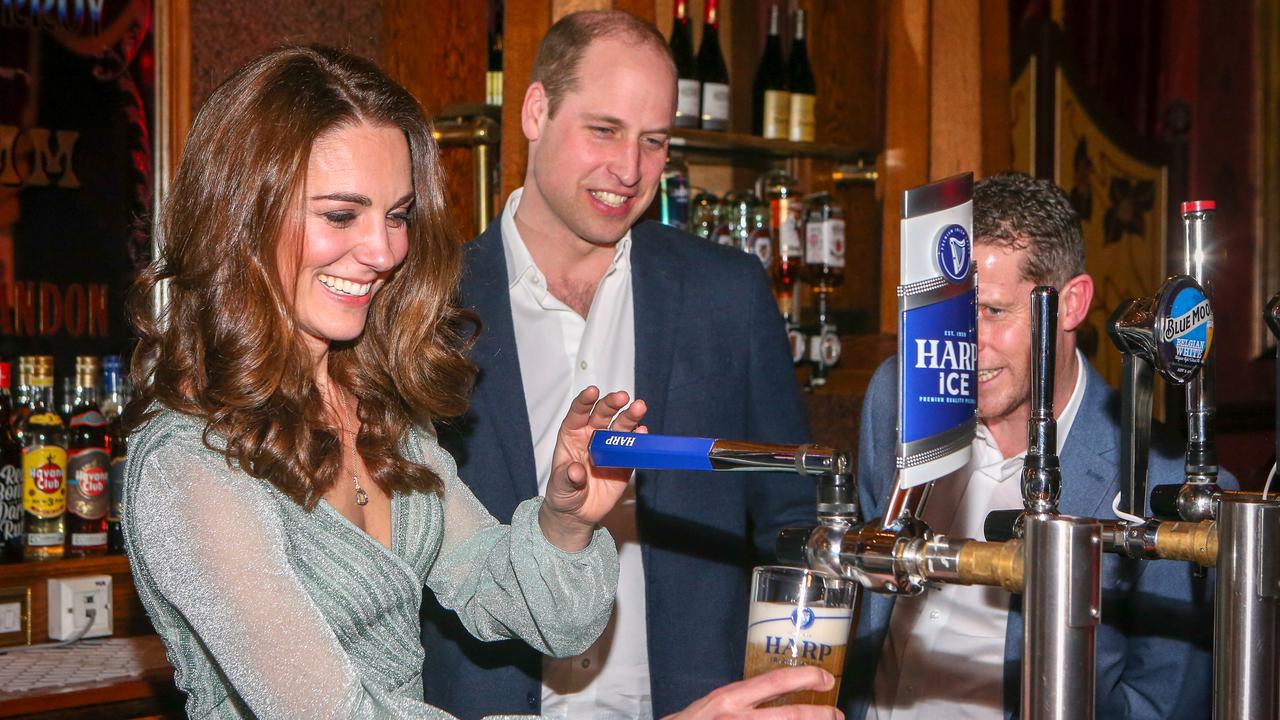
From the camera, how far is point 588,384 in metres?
2.24

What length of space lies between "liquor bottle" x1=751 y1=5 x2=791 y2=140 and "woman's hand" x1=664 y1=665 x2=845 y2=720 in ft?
7.98

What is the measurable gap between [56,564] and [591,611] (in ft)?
4.57

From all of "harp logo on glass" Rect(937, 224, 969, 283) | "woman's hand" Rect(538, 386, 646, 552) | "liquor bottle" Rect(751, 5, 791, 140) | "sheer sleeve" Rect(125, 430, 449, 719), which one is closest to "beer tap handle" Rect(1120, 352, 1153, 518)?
"harp logo on glass" Rect(937, 224, 969, 283)

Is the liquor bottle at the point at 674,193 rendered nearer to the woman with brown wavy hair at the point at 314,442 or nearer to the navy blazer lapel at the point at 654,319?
the navy blazer lapel at the point at 654,319

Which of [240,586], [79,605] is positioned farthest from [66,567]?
[240,586]

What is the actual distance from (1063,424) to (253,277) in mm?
1318

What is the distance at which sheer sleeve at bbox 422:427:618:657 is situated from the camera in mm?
1625

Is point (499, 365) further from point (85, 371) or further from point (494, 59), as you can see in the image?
point (494, 59)

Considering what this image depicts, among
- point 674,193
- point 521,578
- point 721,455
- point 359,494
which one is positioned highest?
point 674,193

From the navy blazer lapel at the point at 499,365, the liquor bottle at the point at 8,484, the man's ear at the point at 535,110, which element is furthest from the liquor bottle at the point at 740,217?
the liquor bottle at the point at 8,484

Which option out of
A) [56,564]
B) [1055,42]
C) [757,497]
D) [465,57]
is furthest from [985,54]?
[56,564]

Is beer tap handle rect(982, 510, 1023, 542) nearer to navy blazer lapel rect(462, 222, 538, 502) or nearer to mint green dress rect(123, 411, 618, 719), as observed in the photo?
mint green dress rect(123, 411, 618, 719)

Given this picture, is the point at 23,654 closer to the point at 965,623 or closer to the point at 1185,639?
the point at 965,623

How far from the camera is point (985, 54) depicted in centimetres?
330
